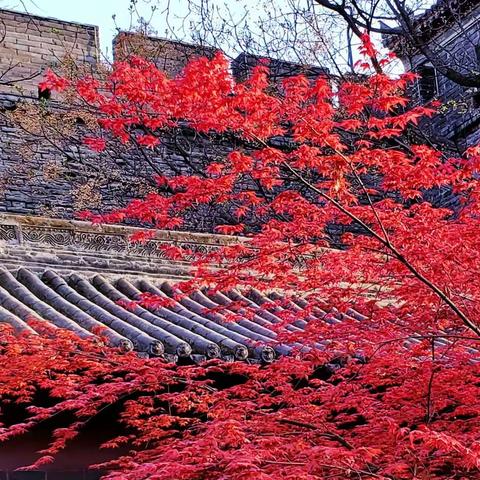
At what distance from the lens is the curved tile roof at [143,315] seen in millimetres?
7449

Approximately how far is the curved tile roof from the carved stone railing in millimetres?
177

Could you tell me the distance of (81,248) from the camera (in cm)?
947

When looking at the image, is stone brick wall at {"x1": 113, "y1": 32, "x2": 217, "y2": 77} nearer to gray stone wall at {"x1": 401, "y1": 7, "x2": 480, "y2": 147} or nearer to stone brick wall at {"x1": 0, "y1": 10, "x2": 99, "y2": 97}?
stone brick wall at {"x1": 0, "y1": 10, "x2": 99, "y2": 97}

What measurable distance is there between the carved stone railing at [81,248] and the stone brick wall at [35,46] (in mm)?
6289

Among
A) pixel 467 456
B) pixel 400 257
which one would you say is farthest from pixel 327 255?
pixel 467 456

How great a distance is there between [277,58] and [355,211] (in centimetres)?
841

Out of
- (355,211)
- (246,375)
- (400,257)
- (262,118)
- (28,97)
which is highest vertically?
(28,97)

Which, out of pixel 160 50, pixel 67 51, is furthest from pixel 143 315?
pixel 67 51

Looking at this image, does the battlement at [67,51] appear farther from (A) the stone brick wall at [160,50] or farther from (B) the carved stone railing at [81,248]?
(B) the carved stone railing at [81,248]

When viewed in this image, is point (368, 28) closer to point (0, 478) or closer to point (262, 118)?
point (262, 118)

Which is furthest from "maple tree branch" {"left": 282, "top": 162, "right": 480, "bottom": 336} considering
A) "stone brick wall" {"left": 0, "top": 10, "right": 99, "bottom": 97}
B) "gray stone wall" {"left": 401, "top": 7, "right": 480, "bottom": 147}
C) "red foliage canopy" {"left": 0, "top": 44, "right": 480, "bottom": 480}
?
"gray stone wall" {"left": 401, "top": 7, "right": 480, "bottom": 147}

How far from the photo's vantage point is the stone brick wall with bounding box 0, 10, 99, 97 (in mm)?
15391

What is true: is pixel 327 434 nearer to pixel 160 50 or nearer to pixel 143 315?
pixel 143 315

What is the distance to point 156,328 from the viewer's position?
25.8ft
